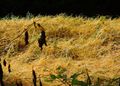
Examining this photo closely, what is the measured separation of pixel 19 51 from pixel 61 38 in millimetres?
→ 858

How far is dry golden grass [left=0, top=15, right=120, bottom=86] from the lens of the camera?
5.68m

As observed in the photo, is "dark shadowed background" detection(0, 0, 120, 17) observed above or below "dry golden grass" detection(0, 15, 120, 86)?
above

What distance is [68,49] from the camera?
6496 millimetres

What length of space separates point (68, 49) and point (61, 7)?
4.54 metres

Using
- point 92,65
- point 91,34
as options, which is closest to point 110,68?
point 92,65

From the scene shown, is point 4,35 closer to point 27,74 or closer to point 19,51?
point 19,51

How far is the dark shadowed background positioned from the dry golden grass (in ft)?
9.10

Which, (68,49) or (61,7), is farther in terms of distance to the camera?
(61,7)

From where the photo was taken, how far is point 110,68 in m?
5.65

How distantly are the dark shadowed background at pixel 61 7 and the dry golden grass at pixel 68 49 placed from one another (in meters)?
2.77

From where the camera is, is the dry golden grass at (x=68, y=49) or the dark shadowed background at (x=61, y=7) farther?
the dark shadowed background at (x=61, y=7)

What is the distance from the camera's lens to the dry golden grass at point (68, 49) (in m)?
5.68

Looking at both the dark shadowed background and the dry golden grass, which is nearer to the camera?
the dry golden grass

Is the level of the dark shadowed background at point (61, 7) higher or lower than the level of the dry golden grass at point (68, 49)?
higher
